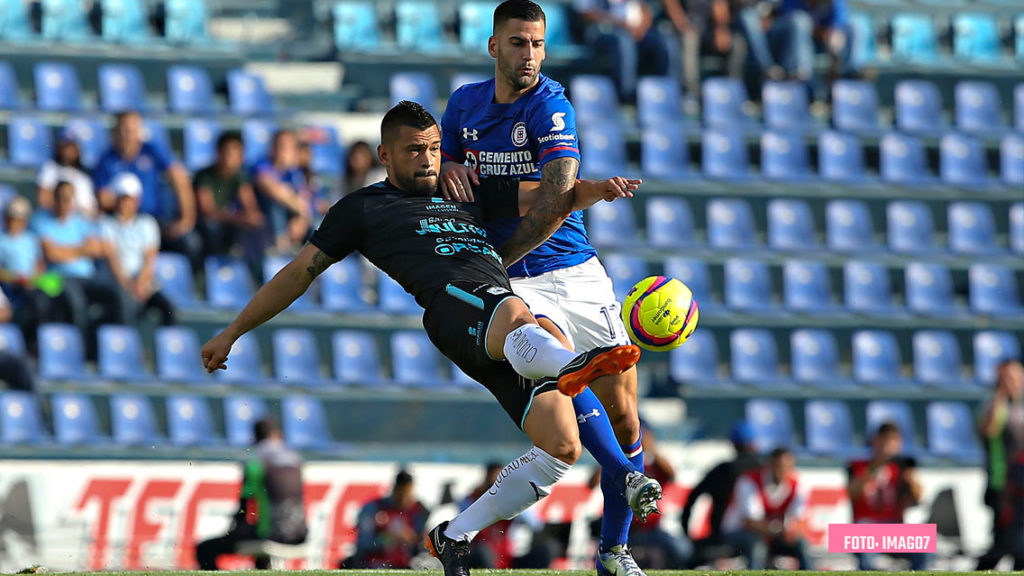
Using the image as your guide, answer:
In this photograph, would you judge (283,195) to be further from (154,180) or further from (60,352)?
(60,352)

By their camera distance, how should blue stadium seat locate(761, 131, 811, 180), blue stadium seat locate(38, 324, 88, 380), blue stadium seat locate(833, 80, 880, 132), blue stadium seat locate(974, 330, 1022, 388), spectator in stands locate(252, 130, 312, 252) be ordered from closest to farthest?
blue stadium seat locate(38, 324, 88, 380) < spectator in stands locate(252, 130, 312, 252) < blue stadium seat locate(974, 330, 1022, 388) < blue stadium seat locate(761, 131, 811, 180) < blue stadium seat locate(833, 80, 880, 132)

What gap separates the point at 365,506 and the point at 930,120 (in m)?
9.08

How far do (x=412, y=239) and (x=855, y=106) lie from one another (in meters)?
11.6

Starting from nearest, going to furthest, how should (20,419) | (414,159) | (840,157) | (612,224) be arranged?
(414,159) < (20,419) < (612,224) < (840,157)

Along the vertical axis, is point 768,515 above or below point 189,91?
below

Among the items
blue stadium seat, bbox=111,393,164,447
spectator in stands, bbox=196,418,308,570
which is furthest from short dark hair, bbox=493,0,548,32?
blue stadium seat, bbox=111,393,164,447

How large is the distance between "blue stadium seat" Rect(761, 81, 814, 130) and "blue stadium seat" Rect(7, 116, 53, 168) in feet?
25.1

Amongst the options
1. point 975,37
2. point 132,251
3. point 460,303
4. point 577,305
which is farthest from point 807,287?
point 460,303

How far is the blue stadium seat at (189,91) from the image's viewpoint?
1594 cm

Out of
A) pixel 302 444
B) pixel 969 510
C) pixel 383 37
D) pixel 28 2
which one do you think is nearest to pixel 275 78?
pixel 383 37

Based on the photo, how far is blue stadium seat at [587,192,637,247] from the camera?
15578 mm

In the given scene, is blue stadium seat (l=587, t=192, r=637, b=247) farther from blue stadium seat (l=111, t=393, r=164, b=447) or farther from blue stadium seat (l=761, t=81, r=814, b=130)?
blue stadium seat (l=111, t=393, r=164, b=447)

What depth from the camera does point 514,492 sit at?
654cm

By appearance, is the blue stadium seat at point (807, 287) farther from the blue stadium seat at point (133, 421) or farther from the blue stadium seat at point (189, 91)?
the blue stadium seat at point (133, 421)
